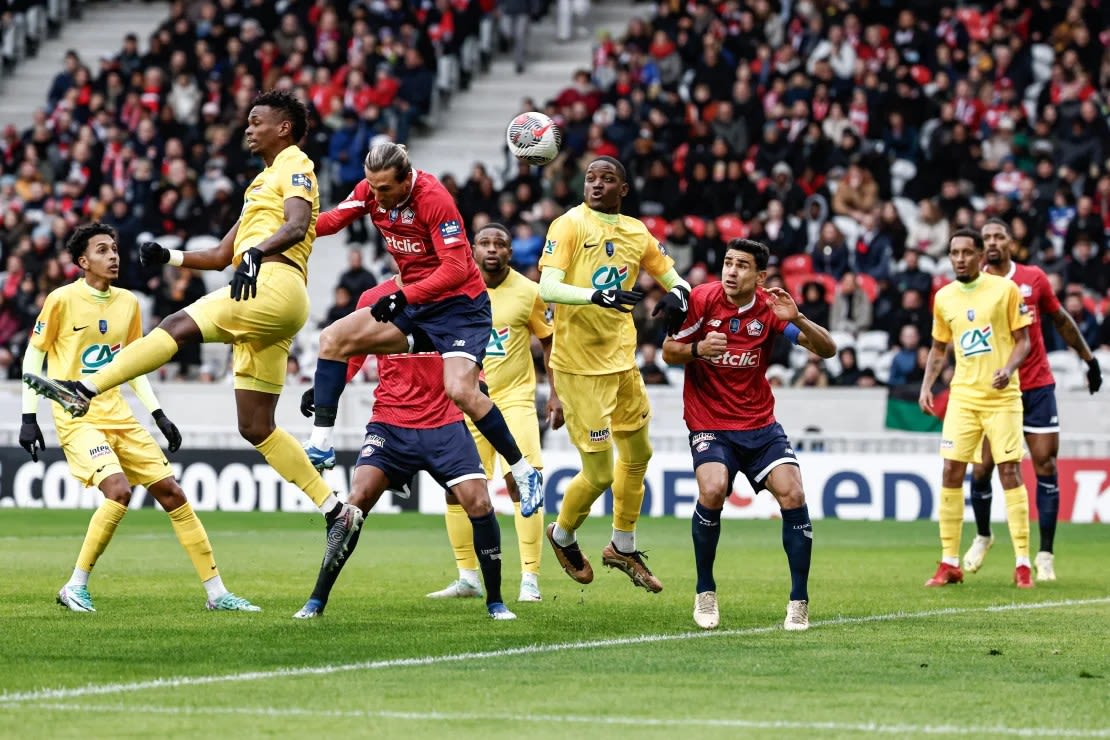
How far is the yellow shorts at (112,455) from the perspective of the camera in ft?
38.3

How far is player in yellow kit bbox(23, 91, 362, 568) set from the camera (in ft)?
33.4

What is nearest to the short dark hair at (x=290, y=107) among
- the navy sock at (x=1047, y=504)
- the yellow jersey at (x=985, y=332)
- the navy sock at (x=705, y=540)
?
the navy sock at (x=705, y=540)

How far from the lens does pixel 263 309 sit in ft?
34.2

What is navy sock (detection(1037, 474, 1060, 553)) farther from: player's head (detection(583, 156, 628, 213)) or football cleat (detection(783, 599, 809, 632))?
football cleat (detection(783, 599, 809, 632))

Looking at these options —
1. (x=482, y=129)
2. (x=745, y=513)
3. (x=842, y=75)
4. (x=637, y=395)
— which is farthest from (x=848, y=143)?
(x=637, y=395)

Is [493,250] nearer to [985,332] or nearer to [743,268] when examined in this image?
[743,268]

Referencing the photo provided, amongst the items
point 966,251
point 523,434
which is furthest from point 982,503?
point 523,434

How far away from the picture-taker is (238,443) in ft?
77.8

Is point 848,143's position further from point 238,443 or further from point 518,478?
point 518,478

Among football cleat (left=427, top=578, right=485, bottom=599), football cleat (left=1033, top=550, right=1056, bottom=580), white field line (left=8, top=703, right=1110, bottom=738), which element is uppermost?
white field line (left=8, top=703, right=1110, bottom=738)

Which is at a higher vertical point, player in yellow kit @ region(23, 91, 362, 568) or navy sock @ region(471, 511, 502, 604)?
player in yellow kit @ region(23, 91, 362, 568)

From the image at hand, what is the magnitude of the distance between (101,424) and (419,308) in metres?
2.47

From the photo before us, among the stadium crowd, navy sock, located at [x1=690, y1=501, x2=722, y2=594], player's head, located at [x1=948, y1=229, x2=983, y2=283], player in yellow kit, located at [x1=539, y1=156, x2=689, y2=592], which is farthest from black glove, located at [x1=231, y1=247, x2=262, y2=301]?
the stadium crowd

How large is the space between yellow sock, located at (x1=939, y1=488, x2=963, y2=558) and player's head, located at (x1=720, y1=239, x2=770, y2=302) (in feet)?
13.0
